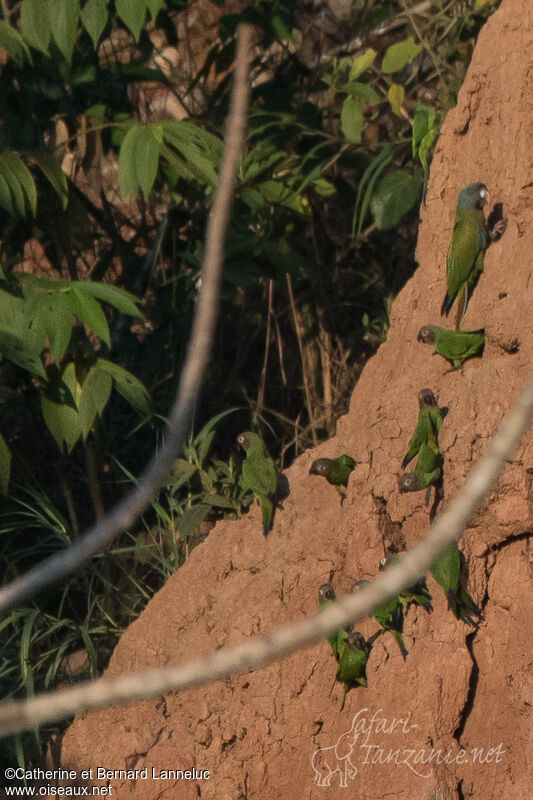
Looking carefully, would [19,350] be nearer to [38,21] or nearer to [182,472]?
[182,472]

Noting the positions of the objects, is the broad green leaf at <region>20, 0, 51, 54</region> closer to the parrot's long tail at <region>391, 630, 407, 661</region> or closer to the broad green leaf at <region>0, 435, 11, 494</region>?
the broad green leaf at <region>0, 435, 11, 494</region>

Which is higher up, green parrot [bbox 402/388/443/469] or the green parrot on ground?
the green parrot on ground

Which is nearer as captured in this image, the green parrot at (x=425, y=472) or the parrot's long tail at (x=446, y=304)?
the green parrot at (x=425, y=472)

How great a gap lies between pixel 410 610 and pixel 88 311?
1261 mm

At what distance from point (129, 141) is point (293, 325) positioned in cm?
165

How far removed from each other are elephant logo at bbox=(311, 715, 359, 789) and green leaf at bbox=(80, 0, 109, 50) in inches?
89.0

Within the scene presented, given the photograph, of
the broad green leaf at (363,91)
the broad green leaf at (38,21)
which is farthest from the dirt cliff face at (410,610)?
the broad green leaf at (38,21)

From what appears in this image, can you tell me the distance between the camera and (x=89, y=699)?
86 centimetres

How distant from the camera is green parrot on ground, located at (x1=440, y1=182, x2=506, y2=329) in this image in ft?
9.04

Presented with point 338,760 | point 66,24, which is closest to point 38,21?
point 66,24

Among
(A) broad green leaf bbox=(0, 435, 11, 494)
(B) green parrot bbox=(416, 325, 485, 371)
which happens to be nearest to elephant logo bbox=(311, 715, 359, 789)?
(B) green parrot bbox=(416, 325, 485, 371)

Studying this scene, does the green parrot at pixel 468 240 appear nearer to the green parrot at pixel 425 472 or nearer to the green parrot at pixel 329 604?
the green parrot at pixel 425 472

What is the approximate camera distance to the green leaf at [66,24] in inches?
120

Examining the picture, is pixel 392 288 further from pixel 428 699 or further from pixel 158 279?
pixel 428 699
